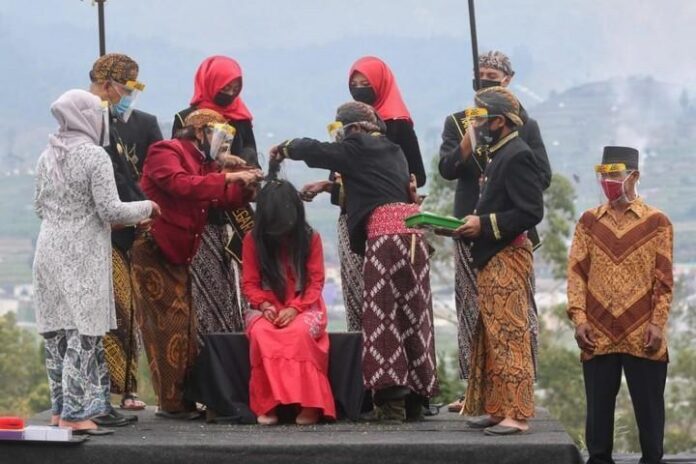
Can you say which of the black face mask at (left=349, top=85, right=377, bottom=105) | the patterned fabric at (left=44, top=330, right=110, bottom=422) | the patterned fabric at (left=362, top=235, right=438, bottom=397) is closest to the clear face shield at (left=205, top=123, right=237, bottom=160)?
the black face mask at (left=349, top=85, right=377, bottom=105)

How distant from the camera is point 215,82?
867 cm

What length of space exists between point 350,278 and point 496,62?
4.69 ft

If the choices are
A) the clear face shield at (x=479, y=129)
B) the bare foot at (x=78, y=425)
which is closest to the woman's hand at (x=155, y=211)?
the bare foot at (x=78, y=425)

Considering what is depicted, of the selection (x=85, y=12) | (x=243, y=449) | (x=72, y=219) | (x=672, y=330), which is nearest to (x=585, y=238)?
(x=243, y=449)

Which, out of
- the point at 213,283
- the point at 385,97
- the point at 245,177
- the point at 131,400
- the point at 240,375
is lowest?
the point at 131,400

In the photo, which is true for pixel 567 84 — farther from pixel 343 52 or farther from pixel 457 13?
pixel 457 13

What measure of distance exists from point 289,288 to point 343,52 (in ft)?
217

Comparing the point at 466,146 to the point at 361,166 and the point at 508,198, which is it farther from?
the point at 508,198

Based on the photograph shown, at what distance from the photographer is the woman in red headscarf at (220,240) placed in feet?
28.2

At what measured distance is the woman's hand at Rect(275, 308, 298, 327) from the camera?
815 centimetres

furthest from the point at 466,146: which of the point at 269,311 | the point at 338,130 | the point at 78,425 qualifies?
the point at 78,425

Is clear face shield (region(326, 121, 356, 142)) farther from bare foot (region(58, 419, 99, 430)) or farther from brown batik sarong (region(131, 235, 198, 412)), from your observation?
bare foot (region(58, 419, 99, 430))

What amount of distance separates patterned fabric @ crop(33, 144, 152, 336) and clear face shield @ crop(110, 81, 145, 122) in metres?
0.89

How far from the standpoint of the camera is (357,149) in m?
8.13
